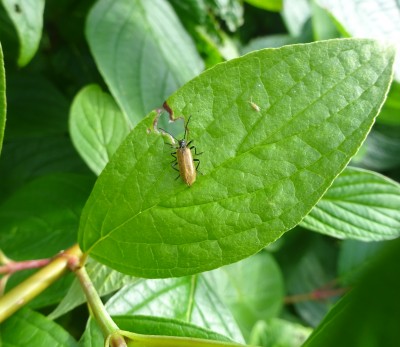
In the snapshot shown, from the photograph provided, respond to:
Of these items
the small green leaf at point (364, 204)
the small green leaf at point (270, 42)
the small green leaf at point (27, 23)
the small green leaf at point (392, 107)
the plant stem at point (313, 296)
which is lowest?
the plant stem at point (313, 296)

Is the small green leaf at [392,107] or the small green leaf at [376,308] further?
the small green leaf at [392,107]

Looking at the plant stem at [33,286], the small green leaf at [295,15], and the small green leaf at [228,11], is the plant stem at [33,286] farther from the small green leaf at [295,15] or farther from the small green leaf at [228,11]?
the small green leaf at [295,15]

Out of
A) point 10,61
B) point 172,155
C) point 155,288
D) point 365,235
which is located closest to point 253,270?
point 365,235

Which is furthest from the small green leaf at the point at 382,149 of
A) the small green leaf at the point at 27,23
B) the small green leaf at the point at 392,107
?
the small green leaf at the point at 27,23

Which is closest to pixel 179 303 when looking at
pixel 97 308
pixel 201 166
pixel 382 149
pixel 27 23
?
pixel 97 308

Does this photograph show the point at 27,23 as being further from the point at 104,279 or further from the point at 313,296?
the point at 313,296

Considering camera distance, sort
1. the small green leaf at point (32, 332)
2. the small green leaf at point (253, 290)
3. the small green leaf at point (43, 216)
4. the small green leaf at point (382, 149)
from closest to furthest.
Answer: the small green leaf at point (32, 332)
the small green leaf at point (43, 216)
the small green leaf at point (253, 290)
the small green leaf at point (382, 149)

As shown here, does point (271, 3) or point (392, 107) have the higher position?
point (271, 3)
